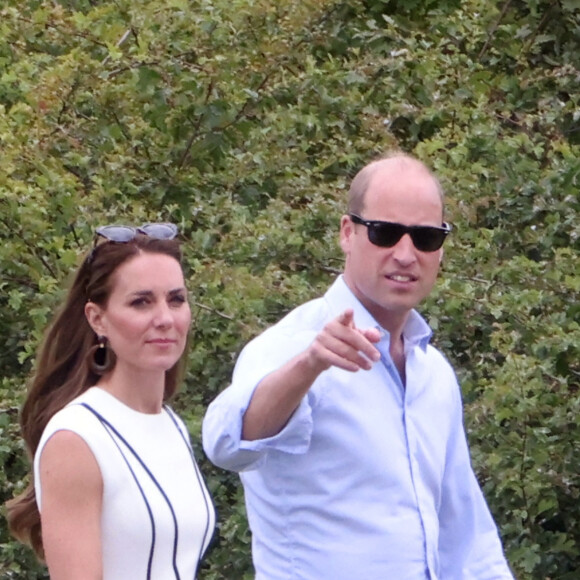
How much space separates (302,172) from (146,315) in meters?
3.31

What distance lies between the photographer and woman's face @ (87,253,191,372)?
279 centimetres

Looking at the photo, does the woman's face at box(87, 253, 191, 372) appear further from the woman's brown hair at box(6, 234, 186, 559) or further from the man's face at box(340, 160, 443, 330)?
the man's face at box(340, 160, 443, 330)

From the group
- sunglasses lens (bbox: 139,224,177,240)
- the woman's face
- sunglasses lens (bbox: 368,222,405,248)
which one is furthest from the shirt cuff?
sunglasses lens (bbox: 139,224,177,240)

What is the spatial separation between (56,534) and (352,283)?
80cm

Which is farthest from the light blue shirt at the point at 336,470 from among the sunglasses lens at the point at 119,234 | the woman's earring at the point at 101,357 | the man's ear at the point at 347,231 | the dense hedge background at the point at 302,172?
the dense hedge background at the point at 302,172

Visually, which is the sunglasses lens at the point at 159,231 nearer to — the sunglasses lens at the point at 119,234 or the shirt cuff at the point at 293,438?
the sunglasses lens at the point at 119,234

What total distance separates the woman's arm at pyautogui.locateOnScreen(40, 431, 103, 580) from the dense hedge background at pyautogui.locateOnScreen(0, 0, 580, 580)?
1851 millimetres

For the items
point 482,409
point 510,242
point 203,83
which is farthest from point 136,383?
point 203,83

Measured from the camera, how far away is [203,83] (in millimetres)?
6129

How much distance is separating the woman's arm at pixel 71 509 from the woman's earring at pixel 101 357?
278 mm

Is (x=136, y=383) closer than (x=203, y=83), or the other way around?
(x=136, y=383)

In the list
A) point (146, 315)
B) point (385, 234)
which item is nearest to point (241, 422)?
point (146, 315)

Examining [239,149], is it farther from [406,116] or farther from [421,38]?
[421,38]

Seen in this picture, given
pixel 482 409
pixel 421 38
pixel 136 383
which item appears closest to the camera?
pixel 136 383
